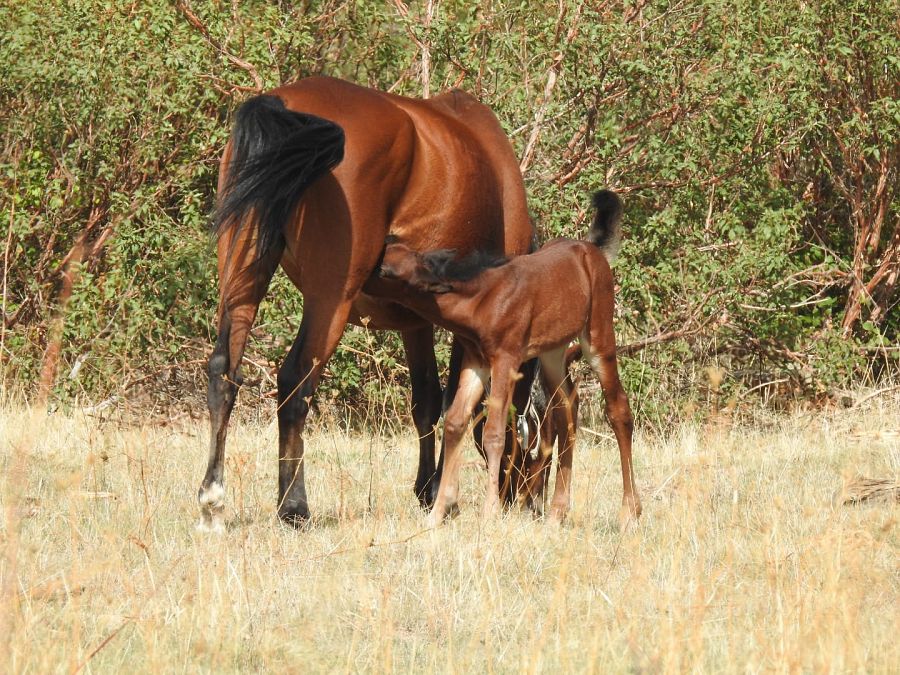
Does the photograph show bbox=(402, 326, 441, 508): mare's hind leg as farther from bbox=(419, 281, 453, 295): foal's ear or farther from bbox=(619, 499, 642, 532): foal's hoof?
bbox=(619, 499, 642, 532): foal's hoof

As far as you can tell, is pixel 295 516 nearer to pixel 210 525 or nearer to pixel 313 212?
pixel 210 525

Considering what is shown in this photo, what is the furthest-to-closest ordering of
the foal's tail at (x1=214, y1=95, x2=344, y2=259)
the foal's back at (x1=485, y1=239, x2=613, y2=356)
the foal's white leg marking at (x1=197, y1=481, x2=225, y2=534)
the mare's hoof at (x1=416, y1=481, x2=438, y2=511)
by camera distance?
1. the mare's hoof at (x1=416, y1=481, x2=438, y2=511)
2. the foal's back at (x1=485, y1=239, x2=613, y2=356)
3. the foal's white leg marking at (x1=197, y1=481, x2=225, y2=534)
4. the foal's tail at (x1=214, y1=95, x2=344, y2=259)

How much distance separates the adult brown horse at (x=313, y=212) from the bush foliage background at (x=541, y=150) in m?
2.88

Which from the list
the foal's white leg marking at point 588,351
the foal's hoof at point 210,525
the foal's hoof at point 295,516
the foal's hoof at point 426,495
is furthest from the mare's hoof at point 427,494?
the foal's hoof at point 210,525

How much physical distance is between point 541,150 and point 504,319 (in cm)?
391

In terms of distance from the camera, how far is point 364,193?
5.49 meters

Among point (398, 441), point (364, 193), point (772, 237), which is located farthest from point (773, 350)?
point (364, 193)

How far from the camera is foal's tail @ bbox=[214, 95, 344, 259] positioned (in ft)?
17.1

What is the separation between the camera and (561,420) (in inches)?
250

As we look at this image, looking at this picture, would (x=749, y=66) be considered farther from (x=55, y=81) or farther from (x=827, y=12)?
(x=55, y=81)

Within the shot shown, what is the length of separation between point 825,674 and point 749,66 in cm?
612

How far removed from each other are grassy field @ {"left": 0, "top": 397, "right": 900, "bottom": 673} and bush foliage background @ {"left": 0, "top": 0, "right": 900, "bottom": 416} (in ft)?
8.09

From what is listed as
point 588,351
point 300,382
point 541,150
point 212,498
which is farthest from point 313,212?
point 541,150

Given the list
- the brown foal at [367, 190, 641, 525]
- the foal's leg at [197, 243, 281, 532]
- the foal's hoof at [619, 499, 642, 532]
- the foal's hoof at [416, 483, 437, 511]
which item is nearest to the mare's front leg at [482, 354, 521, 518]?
the brown foal at [367, 190, 641, 525]
